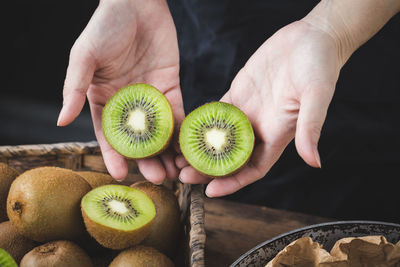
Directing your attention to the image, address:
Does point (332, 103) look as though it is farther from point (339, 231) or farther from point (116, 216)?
point (116, 216)

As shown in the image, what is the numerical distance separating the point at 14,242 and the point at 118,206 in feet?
0.81

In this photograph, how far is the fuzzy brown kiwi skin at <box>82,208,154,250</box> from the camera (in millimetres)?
888

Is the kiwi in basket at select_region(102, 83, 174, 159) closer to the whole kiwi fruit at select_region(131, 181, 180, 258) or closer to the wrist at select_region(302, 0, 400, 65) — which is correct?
the whole kiwi fruit at select_region(131, 181, 180, 258)

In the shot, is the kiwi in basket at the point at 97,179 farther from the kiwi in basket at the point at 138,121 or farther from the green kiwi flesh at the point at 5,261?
the green kiwi flesh at the point at 5,261

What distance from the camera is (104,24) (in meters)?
1.16

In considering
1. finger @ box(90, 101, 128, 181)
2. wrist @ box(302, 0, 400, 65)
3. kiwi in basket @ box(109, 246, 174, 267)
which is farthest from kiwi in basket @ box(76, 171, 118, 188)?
wrist @ box(302, 0, 400, 65)

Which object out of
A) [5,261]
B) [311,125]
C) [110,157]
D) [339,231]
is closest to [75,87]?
[110,157]

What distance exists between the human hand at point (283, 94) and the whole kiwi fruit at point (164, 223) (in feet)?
0.29

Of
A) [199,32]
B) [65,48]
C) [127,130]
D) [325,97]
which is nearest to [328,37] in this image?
[325,97]

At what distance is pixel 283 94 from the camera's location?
1036 mm

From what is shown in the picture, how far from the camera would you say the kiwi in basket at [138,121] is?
116 centimetres

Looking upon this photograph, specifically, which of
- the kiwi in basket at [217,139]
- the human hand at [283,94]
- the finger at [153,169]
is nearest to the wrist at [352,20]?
the human hand at [283,94]

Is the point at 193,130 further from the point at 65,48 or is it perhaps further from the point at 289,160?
the point at 65,48

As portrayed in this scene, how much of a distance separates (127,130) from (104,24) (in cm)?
30
